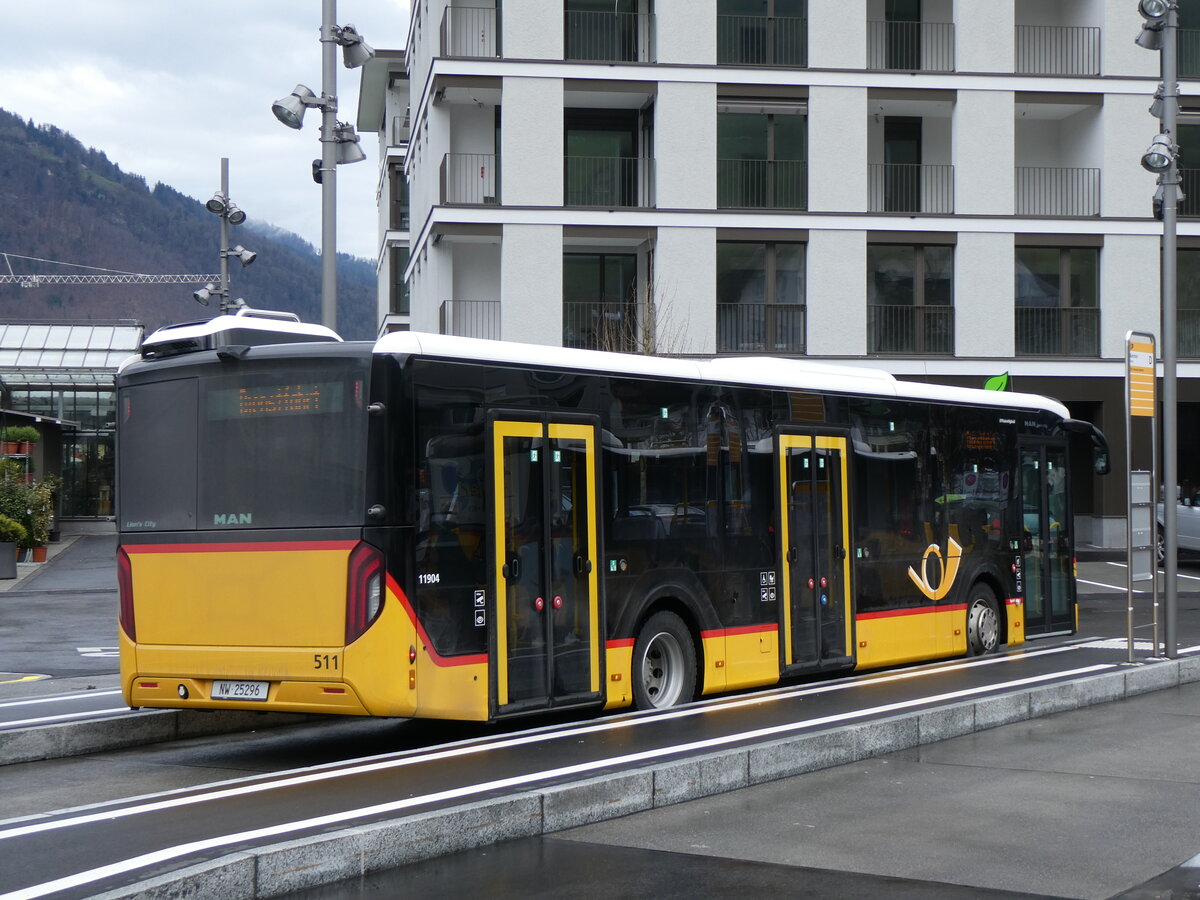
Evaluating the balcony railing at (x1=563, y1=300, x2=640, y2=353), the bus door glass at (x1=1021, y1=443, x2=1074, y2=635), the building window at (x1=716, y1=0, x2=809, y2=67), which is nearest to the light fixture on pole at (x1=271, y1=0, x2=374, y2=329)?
the bus door glass at (x1=1021, y1=443, x2=1074, y2=635)

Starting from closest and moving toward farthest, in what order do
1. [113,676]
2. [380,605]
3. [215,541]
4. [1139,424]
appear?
1. [380,605]
2. [215,541]
3. [113,676]
4. [1139,424]

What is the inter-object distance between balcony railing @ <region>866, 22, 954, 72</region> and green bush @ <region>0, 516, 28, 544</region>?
2319 centimetres

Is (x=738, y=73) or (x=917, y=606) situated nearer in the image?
(x=917, y=606)

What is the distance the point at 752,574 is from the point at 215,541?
4923mm

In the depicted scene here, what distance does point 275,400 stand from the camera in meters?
10.5

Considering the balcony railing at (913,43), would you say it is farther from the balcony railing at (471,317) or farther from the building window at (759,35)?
the balcony railing at (471,317)

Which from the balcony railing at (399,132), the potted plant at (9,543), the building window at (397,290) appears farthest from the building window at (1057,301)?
the balcony railing at (399,132)

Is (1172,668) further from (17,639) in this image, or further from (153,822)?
(17,639)

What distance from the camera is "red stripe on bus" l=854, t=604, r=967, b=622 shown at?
14975 mm

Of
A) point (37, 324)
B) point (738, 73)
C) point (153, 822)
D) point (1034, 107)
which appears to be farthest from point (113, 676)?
point (37, 324)

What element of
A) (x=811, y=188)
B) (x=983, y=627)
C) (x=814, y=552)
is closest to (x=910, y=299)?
(x=811, y=188)

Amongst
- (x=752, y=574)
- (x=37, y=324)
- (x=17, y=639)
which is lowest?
(x=17, y=639)

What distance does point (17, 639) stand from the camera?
22.2 m

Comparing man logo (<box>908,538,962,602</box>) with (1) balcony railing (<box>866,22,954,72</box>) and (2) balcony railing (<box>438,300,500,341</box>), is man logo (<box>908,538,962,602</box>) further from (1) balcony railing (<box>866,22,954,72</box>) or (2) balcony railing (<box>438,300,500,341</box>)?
(1) balcony railing (<box>866,22,954,72</box>)
